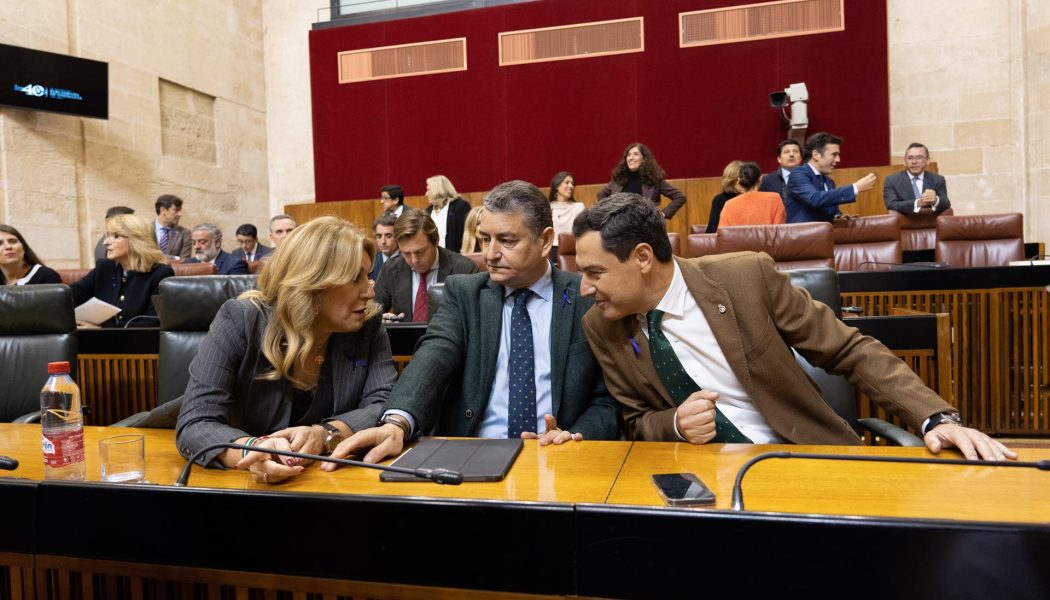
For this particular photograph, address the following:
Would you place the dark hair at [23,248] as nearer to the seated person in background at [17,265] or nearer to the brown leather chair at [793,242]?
the seated person in background at [17,265]

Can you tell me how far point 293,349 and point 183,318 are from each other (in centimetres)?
97

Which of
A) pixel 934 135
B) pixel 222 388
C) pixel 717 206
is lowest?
pixel 222 388

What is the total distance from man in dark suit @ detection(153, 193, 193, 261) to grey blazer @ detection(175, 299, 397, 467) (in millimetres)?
5627

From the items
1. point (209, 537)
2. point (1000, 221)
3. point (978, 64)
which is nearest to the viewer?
point (209, 537)

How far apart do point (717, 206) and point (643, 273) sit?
4.22m

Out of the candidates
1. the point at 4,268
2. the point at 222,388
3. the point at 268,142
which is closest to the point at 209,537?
the point at 222,388

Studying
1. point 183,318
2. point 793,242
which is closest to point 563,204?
point 793,242

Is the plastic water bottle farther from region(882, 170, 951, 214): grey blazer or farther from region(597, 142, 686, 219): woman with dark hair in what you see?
region(882, 170, 951, 214): grey blazer

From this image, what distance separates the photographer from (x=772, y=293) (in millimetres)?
1660

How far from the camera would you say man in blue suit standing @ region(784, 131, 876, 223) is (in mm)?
4805

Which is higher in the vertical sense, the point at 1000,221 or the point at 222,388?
the point at 1000,221

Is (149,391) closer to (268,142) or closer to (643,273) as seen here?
(643,273)

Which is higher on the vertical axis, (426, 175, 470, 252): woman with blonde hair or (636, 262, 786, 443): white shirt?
(426, 175, 470, 252): woman with blonde hair

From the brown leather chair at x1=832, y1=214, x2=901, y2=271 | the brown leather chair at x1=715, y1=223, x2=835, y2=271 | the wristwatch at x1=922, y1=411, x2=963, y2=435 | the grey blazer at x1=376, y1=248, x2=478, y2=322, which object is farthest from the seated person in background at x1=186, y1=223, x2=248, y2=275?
the wristwatch at x1=922, y1=411, x2=963, y2=435
